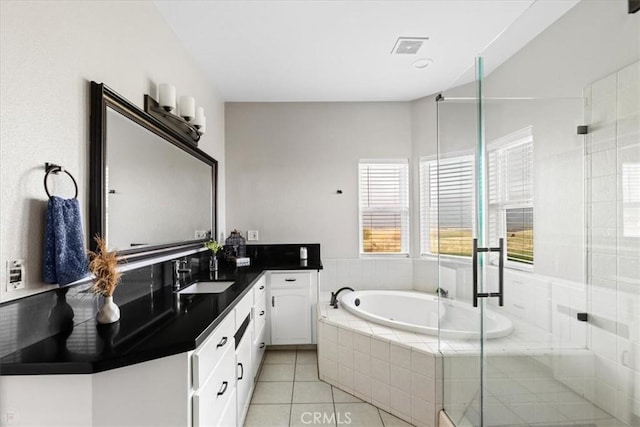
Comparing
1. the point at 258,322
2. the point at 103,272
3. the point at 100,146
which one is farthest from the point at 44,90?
the point at 258,322

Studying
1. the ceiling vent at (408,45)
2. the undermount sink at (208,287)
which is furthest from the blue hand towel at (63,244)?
the ceiling vent at (408,45)

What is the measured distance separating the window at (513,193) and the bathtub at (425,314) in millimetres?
380

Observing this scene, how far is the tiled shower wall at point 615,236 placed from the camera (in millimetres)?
1231

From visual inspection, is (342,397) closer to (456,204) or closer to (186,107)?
(456,204)

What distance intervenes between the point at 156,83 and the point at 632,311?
8.84 ft

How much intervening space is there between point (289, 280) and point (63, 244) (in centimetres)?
213

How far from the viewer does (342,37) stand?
94.6 inches

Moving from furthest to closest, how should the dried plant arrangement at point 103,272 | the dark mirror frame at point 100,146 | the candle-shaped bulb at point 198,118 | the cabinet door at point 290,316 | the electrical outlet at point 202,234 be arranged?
the cabinet door at point 290,316 → the electrical outlet at point 202,234 → the candle-shaped bulb at point 198,118 → the dark mirror frame at point 100,146 → the dried plant arrangement at point 103,272

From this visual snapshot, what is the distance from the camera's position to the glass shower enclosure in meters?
1.29

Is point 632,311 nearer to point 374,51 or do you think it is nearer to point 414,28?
point 414,28

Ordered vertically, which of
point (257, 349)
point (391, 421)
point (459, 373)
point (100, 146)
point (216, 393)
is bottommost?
point (391, 421)

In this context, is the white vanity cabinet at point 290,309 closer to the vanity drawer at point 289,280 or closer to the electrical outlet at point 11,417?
the vanity drawer at point 289,280

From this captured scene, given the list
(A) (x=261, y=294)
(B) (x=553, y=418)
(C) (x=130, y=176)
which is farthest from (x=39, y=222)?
(B) (x=553, y=418)

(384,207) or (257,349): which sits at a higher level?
(384,207)
